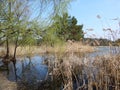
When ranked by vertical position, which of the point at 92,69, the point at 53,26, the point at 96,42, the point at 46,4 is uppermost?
the point at 46,4

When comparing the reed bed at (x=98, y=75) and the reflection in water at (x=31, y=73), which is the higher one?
the reed bed at (x=98, y=75)

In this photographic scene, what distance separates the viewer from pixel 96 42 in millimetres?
6816

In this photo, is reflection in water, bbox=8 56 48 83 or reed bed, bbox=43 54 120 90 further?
reflection in water, bbox=8 56 48 83

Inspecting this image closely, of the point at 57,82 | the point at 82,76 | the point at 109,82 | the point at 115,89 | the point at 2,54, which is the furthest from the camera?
the point at 2,54

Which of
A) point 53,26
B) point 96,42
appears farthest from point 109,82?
point 53,26

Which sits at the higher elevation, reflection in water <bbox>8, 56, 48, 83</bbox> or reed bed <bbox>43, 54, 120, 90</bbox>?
reed bed <bbox>43, 54, 120, 90</bbox>

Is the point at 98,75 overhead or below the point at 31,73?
overhead

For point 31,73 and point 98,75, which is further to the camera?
point 31,73

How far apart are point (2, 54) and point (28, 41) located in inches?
124

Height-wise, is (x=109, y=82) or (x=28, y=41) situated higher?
(x=28, y=41)

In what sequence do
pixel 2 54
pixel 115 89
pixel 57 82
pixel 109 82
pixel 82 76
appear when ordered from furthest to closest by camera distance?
1. pixel 2 54
2. pixel 57 82
3. pixel 82 76
4. pixel 109 82
5. pixel 115 89

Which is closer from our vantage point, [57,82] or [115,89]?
[115,89]

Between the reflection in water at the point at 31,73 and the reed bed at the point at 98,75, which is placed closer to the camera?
the reed bed at the point at 98,75

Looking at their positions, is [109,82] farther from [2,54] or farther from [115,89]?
[2,54]
